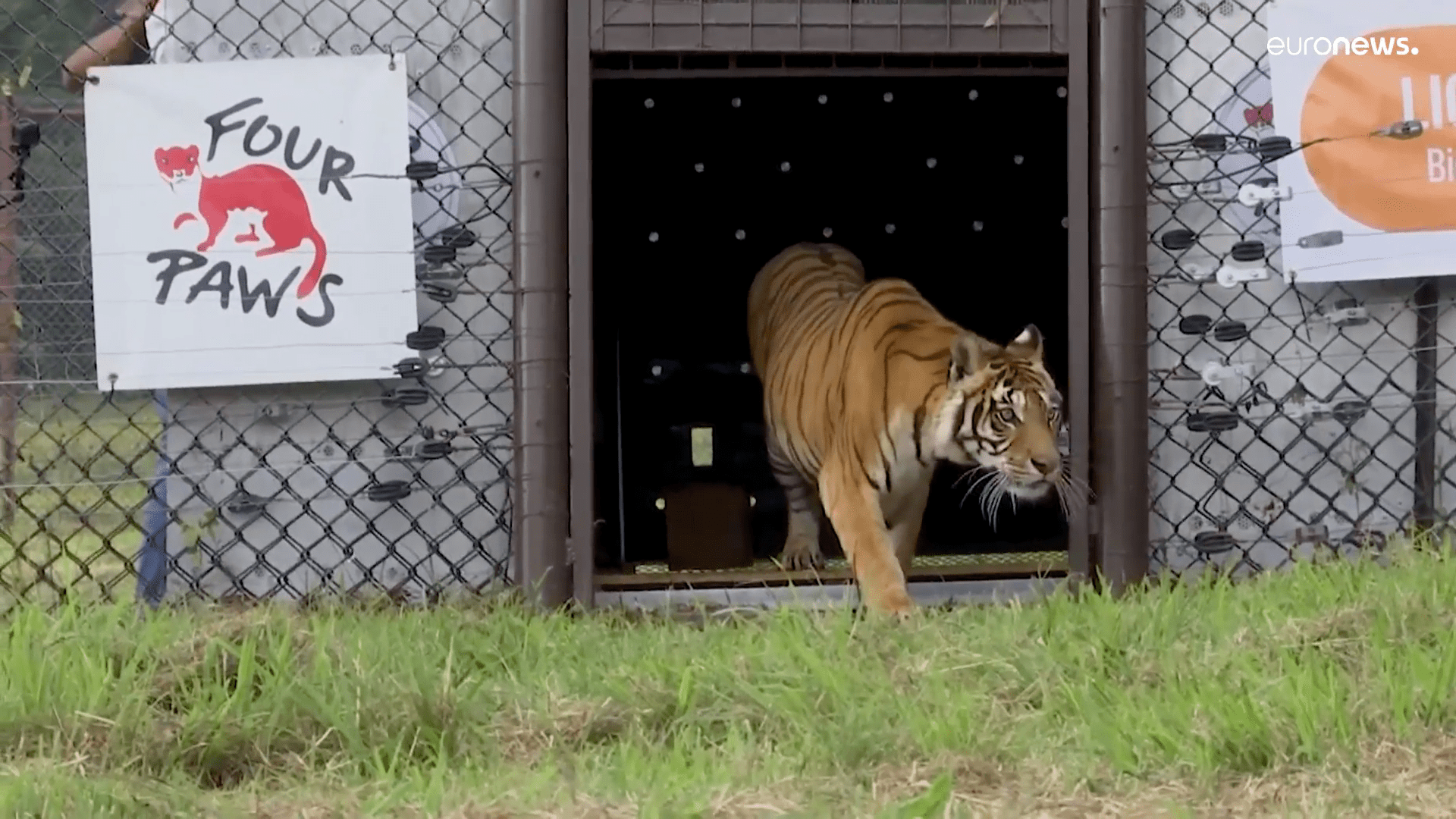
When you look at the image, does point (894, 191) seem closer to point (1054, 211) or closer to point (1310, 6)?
point (1054, 211)

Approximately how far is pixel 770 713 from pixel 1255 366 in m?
1.66

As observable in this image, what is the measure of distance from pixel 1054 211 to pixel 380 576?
271 centimetres

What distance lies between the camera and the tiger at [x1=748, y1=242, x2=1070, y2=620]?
3.25 meters

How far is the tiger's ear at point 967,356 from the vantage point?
10.7ft

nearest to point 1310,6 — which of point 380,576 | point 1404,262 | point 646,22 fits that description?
point 1404,262

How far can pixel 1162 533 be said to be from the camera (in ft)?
11.0

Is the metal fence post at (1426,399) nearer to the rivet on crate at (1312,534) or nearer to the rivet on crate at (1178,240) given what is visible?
the rivet on crate at (1312,534)

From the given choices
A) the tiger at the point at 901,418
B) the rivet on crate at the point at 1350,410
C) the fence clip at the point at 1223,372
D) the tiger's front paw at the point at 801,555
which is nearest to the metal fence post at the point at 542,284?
the tiger at the point at 901,418

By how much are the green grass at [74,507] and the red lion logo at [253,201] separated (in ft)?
1.57

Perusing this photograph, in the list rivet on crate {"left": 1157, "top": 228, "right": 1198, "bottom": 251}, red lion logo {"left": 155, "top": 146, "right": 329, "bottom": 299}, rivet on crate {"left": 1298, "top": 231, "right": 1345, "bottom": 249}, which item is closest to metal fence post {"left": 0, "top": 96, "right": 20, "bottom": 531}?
red lion logo {"left": 155, "top": 146, "right": 329, "bottom": 299}

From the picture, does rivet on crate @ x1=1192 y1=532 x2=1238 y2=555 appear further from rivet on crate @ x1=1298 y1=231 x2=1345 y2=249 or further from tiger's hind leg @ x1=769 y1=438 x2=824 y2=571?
tiger's hind leg @ x1=769 y1=438 x2=824 y2=571

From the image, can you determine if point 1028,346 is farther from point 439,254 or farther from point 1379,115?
point 439,254

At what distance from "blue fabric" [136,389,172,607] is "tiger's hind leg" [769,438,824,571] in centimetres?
171

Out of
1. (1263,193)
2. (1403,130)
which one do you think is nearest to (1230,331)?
(1263,193)
